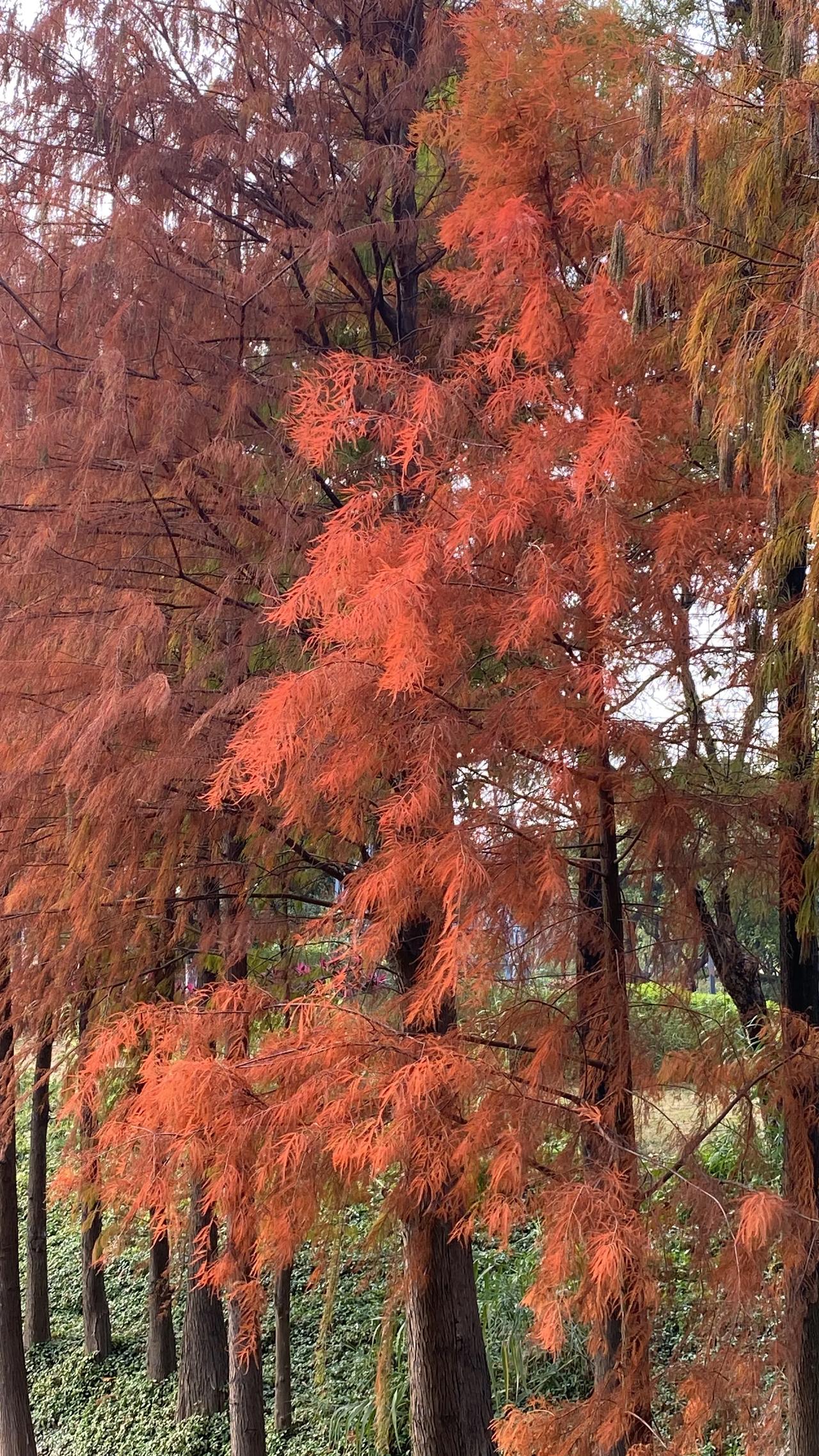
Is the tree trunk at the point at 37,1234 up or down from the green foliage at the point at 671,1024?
down

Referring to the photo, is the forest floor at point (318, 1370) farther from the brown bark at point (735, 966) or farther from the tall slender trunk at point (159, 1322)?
the brown bark at point (735, 966)

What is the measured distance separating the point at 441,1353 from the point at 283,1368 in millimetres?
3277

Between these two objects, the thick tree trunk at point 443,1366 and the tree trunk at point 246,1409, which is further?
the tree trunk at point 246,1409

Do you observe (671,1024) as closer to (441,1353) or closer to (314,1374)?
(441,1353)

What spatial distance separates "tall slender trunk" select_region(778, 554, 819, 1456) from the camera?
15.4 ft

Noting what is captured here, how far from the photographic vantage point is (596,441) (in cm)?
374

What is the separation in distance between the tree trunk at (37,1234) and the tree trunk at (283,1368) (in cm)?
321

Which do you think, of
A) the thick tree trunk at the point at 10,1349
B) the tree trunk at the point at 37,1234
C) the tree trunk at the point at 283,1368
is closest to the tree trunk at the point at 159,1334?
the thick tree trunk at the point at 10,1349

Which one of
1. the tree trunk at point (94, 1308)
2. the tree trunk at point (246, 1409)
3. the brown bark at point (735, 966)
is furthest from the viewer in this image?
the tree trunk at point (94, 1308)

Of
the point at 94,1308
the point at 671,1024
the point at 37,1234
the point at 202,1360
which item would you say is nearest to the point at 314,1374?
the point at 202,1360

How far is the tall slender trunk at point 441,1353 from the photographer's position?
587 cm

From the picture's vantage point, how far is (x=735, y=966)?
287 inches

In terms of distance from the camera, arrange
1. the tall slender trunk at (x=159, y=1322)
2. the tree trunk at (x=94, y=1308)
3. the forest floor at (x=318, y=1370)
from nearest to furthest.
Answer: the forest floor at (x=318, y=1370) < the tall slender trunk at (x=159, y=1322) < the tree trunk at (x=94, y=1308)

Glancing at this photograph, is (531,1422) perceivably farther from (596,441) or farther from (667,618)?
(596,441)
